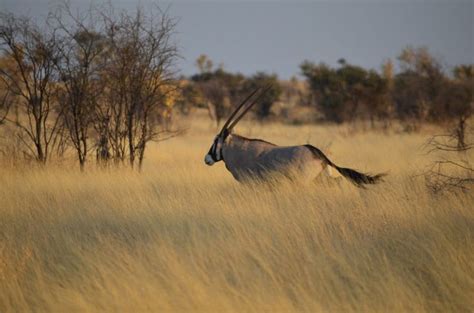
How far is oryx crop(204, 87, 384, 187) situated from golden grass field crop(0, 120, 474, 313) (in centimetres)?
26

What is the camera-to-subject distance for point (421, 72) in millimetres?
22953

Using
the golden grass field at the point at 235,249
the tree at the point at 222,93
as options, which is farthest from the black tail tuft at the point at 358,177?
the tree at the point at 222,93

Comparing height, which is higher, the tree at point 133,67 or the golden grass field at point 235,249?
the tree at point 133,67

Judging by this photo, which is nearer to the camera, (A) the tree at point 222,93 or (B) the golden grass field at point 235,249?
(B) the golden grass field at point 235,249

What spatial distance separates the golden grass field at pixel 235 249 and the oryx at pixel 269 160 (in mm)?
264

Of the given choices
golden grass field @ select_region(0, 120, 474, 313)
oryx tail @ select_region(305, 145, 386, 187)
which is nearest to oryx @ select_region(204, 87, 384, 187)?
oryx tail @ select_region(305, 145, 386, 187)

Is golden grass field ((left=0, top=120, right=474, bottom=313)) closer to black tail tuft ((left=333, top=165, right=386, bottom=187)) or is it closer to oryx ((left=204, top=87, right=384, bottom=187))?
black tail tuft ((left=333, top=165, right=386, bottom=187))

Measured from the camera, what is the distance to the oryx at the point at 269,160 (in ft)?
23.7

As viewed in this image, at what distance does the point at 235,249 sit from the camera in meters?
4.48

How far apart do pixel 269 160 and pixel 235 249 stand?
3290mm

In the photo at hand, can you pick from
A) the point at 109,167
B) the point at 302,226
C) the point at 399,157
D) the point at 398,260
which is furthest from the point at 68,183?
the point at 399,157

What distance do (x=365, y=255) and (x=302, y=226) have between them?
961 mm

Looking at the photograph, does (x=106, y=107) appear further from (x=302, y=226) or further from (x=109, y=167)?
(x=302, y=226)

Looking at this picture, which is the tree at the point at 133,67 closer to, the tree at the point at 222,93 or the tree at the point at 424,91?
the tree at the point at 424,91
